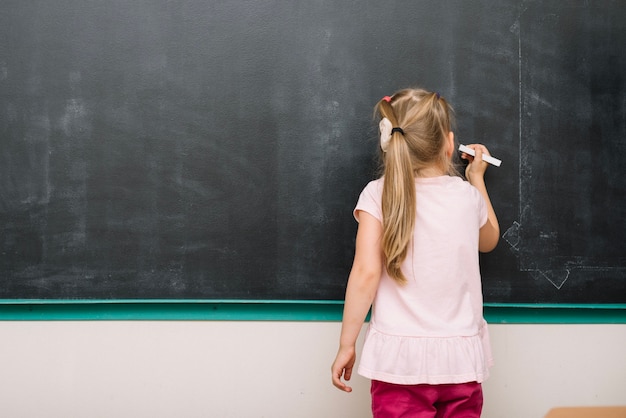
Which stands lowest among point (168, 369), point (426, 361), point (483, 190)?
point (168, 369)

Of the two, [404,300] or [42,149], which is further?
[42,149]

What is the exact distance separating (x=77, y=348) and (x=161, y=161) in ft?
1.84

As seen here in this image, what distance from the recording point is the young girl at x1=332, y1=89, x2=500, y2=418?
1.14 m

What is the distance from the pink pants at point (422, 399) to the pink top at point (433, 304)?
0.05 meters

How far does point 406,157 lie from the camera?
1.15 metres

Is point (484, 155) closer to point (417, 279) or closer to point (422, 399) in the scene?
point (417, 279)

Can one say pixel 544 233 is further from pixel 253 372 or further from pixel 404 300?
pixel 253 372

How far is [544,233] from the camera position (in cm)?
150

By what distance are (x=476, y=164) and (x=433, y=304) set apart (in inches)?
18.2

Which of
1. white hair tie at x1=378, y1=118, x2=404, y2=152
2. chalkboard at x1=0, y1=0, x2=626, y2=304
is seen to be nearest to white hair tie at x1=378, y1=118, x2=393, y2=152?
white hair tie at x1=378, y1=118, x2=404, y2=152

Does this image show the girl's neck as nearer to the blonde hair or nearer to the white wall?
the blonde hair

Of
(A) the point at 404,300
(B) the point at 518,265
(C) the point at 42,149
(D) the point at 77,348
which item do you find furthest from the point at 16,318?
(B) the point at 518,265

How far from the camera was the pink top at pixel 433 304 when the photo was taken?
1.13m

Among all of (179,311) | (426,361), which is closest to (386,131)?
(426,361)
